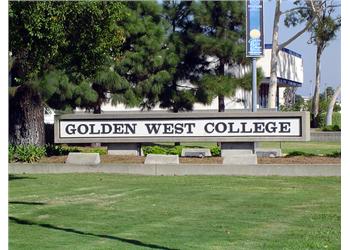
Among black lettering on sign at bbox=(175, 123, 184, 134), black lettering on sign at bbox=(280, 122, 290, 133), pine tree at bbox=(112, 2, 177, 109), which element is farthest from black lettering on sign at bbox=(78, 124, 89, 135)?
pine tree at bbox=(112, 2, 177, 109)

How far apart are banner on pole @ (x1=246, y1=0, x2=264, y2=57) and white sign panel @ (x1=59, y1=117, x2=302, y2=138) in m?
4.02

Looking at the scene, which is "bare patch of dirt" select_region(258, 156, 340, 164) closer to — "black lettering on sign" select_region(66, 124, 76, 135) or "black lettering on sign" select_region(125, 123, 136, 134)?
"black lettering on sign" select_region(125, 123, 136, 134)

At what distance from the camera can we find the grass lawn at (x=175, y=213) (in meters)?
8.43

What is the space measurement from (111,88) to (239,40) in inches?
234

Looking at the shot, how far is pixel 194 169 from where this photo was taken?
17375 millimetres

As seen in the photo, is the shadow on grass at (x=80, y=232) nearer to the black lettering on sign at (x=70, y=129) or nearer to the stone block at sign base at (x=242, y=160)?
the stone block at sign base at (x=242, y=160)

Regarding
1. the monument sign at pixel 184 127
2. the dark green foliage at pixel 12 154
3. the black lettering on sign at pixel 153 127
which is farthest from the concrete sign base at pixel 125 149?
the dark green foliage at pixel 12 154

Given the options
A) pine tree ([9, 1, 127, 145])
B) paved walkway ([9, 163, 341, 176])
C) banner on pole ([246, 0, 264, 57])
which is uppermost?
banner on pole ([246, 0, 264, 57])

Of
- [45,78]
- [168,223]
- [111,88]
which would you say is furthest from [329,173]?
[111,88]

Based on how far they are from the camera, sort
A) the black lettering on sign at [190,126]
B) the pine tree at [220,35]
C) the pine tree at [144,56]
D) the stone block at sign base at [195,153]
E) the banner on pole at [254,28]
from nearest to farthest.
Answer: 1. the black lettering on sign at [190,126]
2. the stone block at sign base at [195,153]
3. the banner on pole at [254,28]
4. the pine tree at [144,56]
5. the pine tree at [220,35]

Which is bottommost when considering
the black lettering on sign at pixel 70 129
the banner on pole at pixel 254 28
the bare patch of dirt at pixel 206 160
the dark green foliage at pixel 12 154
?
the bare patch of dirt at pixel 206 160

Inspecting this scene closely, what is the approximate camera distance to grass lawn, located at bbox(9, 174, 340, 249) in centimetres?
843

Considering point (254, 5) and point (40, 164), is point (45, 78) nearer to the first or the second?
point (40, 164)

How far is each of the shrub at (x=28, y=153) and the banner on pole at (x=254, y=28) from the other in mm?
7414
